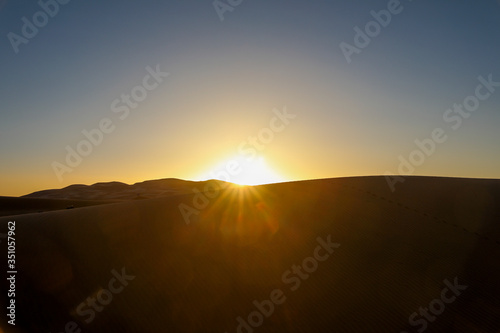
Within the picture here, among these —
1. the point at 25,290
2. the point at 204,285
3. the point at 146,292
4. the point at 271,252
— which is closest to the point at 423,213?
the point at 271,252

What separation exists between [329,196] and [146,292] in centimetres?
604

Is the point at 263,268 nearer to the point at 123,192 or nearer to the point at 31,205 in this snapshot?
the point at 31,205

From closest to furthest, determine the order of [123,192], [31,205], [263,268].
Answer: [263,268] < [31,205] < [123,192]

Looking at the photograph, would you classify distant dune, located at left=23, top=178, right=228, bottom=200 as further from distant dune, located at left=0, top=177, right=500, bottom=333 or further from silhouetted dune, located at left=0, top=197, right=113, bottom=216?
distant dune, located at left=0, top=177, right=500, bottom=333

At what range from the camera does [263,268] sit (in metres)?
5.66

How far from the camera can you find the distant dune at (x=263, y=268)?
→ 14.6ft

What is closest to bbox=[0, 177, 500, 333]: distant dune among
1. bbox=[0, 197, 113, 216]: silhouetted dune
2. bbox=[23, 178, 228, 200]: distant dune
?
bbox=[0, 197, 113, 216]: silhouetted dune

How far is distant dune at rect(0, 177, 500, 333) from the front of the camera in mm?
4457

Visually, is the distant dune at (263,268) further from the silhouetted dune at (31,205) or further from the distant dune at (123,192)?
the distant dune at (123,192)

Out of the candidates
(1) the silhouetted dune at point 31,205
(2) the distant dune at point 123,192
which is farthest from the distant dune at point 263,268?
(2) the distant dune at point 123,192

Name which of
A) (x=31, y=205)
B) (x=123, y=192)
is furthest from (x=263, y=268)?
(x=123, y=192)

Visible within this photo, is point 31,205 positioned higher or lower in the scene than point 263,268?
higher

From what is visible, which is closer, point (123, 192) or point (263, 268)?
point (263, 268)

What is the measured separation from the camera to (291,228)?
7102 millimetres
